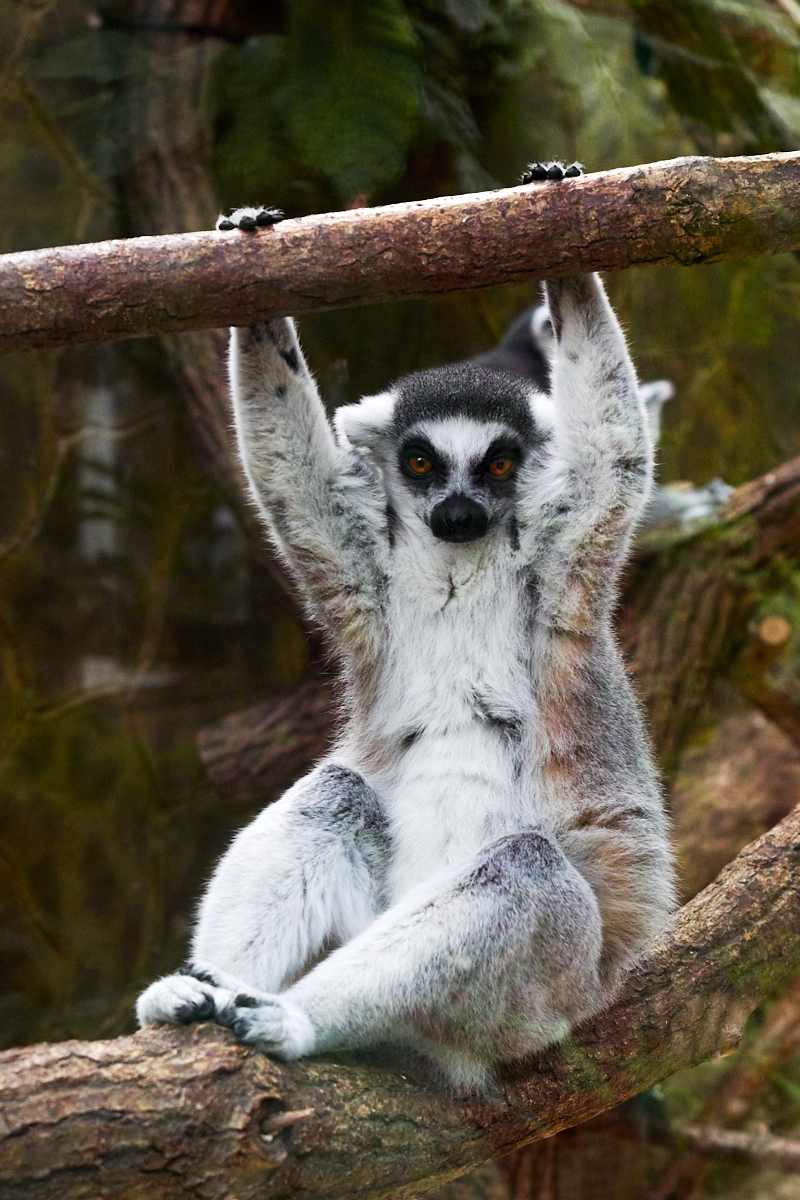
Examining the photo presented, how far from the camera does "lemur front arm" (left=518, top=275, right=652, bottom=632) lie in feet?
10.1

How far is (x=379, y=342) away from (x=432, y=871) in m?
3.67

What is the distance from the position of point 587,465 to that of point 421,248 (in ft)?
2.99

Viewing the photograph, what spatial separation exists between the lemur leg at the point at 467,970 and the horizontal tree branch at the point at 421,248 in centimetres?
146

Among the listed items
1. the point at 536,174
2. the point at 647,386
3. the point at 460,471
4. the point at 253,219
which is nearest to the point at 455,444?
the point at 460,471

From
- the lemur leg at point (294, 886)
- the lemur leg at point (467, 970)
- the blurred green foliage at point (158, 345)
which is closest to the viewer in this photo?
the lemur leg at point (467, 970)

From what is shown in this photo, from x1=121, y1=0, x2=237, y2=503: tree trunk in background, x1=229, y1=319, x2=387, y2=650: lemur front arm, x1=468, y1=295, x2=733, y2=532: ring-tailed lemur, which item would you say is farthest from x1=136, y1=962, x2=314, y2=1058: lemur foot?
x1=468, y1=295, x2=733, y2=532: ring-tailed lemur

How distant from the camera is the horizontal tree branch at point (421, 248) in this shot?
8.21 ft

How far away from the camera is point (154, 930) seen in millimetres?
6555

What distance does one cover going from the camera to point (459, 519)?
3262 mm

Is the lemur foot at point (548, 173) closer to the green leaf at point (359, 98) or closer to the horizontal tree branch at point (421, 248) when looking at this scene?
the horizontal tree branch at point (421, 248)

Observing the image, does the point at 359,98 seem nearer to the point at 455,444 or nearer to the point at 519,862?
the point at 455,444

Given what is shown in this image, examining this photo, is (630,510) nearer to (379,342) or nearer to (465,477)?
(465,477)

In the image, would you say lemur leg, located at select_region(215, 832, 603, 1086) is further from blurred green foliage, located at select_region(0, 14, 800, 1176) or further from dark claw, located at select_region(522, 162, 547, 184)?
blurred green foliage, located at select_region(0, 14, 800, 1176)

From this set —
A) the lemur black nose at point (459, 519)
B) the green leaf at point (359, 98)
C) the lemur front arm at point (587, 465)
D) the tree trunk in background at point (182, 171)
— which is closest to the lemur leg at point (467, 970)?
the lemur front arm at point (587, 465)
